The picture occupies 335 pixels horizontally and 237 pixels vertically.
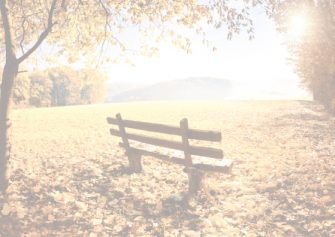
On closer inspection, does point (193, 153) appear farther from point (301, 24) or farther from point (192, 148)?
point (301, 24)

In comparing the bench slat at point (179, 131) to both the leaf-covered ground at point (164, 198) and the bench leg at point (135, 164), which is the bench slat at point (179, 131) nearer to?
the bench leg at point (135, 164)

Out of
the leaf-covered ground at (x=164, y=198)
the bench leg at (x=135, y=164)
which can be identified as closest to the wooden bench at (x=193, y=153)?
the leaf-covered ground at (x=164, y=198)

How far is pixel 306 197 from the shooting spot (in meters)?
7.40

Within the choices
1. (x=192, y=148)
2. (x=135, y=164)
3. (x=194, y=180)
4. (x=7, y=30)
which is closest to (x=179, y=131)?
(x=192, y=148)

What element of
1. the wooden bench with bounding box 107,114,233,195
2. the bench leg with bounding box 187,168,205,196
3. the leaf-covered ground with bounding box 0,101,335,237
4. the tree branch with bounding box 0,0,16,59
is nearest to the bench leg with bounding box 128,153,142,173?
the leaf-covered ground with bounding box 0,101,335,237

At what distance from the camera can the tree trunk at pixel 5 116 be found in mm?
8180

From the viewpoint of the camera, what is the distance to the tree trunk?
8180 millimetres

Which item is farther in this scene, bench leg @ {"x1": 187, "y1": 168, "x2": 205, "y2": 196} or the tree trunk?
the tree trunk

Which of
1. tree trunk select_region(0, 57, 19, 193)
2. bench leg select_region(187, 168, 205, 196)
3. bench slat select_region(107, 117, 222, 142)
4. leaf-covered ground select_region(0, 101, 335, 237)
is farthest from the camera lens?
tree trunk select_region(0, 57, 19, 193)

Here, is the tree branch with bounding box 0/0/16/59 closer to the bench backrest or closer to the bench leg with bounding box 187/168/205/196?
the bench backrest

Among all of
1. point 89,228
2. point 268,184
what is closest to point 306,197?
point 268,184

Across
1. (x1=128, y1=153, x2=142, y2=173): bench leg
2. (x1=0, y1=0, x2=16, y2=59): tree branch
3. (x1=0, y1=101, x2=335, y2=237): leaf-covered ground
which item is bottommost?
(x1=0, y1=101, x2=335, y2=237): leaf-covered ground

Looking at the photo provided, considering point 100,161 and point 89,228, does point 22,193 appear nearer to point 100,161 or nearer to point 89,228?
point 89,228

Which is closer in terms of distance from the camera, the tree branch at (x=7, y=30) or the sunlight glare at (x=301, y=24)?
the tree branch at (x=7, y=30)
